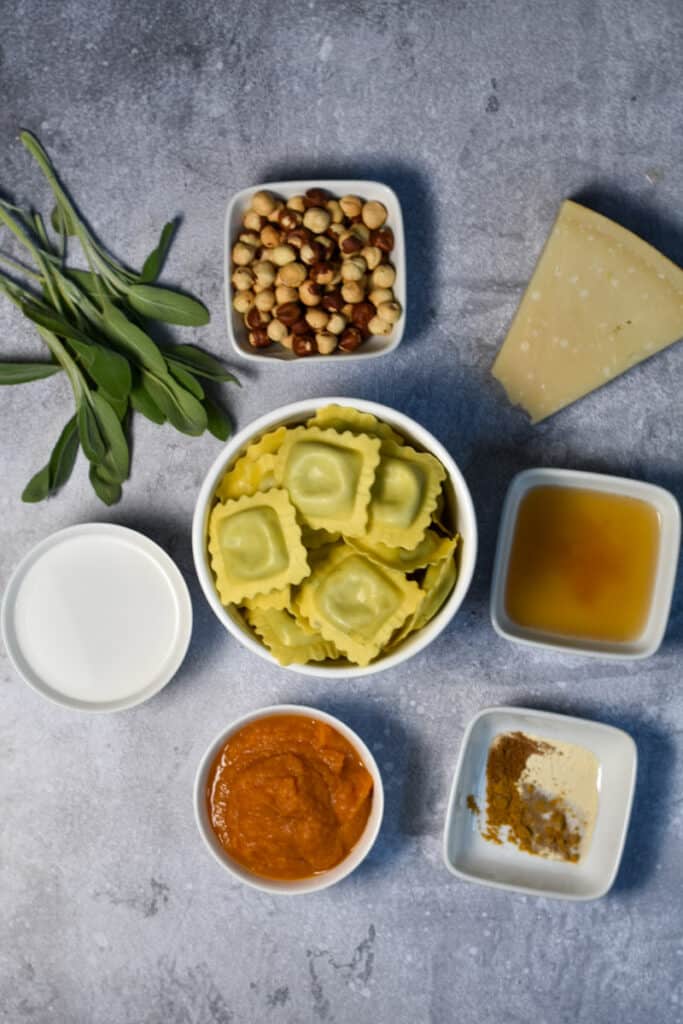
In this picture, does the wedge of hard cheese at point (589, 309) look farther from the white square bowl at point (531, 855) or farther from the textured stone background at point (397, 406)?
the white square bowl at point (531, 855)

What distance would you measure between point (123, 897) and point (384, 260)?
121cm

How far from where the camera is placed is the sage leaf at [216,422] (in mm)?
1604

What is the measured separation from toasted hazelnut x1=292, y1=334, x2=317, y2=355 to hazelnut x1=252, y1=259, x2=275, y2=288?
101 millimetres

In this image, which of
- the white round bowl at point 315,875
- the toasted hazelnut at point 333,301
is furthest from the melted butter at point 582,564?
the toasted hazelnut at point 333,301

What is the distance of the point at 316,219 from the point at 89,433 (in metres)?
0.51

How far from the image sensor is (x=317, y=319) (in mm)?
1567

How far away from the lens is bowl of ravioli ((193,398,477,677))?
1328 millimetres

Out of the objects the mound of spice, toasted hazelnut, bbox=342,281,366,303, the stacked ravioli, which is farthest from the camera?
the mound of spice

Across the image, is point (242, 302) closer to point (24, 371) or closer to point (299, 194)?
point (299, 194)

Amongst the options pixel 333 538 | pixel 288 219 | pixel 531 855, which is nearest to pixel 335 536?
pixel 333 538

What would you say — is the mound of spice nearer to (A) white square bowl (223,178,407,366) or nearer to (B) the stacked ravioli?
(B) the stacked ravioli

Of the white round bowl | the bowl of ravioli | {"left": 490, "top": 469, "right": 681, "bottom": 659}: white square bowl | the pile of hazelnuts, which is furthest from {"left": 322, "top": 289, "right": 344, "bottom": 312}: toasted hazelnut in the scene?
the white round bowl

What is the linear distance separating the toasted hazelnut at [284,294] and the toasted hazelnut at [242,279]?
1.8 inches

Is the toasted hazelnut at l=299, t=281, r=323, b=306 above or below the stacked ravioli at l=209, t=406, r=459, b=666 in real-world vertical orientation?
above
